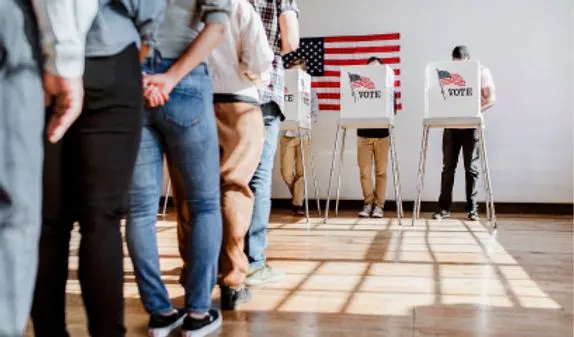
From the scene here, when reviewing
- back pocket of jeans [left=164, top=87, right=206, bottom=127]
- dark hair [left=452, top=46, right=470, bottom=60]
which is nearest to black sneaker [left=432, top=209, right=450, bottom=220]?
dark hair [left=452, top=46, right=470, bottom=60]

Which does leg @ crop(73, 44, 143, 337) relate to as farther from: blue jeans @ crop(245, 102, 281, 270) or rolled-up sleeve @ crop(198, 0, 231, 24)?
blue jeans @ crop(245, 102, 281, 270)

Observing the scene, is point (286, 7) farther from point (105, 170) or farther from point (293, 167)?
point (293, 167)

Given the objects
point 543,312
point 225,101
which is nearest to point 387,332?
point 543,312

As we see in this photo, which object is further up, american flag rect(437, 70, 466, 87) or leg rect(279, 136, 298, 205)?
american flag rect(437, 70, 466, 87)

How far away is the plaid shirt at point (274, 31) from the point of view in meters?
1.91

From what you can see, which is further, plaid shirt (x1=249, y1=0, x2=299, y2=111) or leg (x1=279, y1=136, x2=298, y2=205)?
leg (x1=279, y1=136, x2=298, y2=205)

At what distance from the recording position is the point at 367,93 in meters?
3.76

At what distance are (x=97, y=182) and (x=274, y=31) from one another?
119cm

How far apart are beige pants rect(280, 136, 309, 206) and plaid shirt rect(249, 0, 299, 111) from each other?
296cm

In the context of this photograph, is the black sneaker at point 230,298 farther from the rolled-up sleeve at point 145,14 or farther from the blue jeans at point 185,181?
the rolled-up sleeve at point 145,14

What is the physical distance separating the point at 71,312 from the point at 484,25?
4529 mm

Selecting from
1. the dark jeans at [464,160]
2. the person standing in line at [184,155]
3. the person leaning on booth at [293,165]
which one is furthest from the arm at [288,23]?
the person leaning on booth at [293,165]

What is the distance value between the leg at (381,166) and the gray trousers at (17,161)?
422 centimetres

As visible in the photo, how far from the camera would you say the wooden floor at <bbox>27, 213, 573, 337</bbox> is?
4.97 ft
